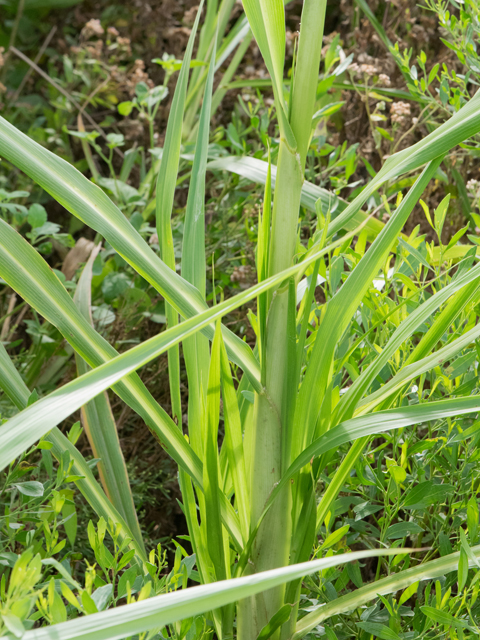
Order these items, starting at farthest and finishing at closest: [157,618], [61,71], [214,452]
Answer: [61,71]
[214,452]
[157,618]

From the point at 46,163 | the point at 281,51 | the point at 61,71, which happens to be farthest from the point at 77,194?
the point at 61,71

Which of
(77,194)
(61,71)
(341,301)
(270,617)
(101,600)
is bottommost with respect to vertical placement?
(270,617)

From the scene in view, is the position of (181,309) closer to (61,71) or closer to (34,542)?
(34,542)

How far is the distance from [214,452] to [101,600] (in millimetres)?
135

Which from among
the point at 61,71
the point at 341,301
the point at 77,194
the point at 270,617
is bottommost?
the point at 270,617

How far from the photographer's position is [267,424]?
1.57 feet

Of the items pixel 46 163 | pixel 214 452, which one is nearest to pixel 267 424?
pixel 214 452

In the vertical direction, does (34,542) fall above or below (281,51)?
below

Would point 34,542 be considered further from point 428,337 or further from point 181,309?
point 428,337

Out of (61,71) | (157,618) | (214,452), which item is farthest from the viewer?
(61,71)

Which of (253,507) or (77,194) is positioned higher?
(77,194)

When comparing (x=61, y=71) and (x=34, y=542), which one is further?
(x=61, y=71)

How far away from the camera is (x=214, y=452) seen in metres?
0.45

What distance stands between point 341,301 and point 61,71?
1497 millimetres
